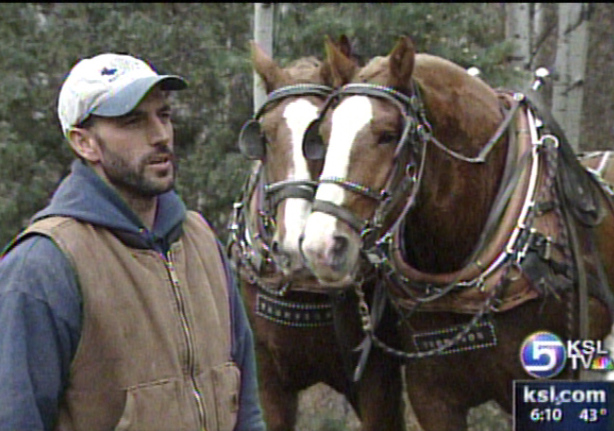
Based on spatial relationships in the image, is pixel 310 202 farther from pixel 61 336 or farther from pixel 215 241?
pixel 61 336

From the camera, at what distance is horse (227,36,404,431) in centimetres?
406

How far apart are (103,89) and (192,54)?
560cm

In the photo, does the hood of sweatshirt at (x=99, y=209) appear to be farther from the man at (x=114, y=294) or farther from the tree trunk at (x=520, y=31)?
the tree trunk at (x=520, y=31)

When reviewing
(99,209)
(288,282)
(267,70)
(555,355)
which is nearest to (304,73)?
(267,70)

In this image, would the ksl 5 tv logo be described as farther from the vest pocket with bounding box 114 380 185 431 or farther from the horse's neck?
the vest pocket with bounding box 114 380 185 431

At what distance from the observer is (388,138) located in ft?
12.4

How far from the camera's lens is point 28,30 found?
7910 millimetres

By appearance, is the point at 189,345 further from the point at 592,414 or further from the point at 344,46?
the point at 344,46

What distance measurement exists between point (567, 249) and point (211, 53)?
4.17 m

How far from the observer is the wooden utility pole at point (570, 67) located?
8156 mm

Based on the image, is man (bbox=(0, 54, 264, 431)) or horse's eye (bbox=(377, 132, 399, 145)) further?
horse's eye (bbox=(377, 132, 399, 145))

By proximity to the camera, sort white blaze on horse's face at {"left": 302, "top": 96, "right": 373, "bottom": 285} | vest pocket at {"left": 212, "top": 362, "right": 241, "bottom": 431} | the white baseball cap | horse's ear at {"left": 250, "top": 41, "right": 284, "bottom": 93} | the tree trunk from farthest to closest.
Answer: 1. the tree trunk
2. horse's ear at {"left": 250, "top": 41, "right": 284, "bottom": 93}
3. white blaze on horse's face at {"left": 302, "top": 96, "right": 373, "bottom": 285}
4. vest pocket at {"left": 212, "top": 362, "right": 241, "bottom": 431}
5. the white baseball cap

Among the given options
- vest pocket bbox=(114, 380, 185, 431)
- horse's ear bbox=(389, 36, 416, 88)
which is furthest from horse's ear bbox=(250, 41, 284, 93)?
vest pocket bbox=(114, 380, 185, 431)

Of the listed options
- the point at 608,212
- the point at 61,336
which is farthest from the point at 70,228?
the point at 608,212
